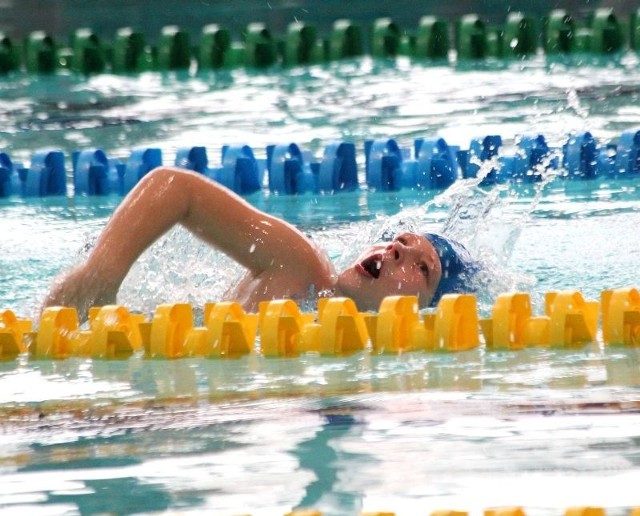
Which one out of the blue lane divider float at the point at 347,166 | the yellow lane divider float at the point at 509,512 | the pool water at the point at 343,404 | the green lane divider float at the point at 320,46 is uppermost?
the green lane divider float at the point at 320,46

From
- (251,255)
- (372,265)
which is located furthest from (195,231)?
(372,265)

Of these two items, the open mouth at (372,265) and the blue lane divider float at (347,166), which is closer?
the open mouth at (372,265)

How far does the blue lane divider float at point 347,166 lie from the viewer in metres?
6.48

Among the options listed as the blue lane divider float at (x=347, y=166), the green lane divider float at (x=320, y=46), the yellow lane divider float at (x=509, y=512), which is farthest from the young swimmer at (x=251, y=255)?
the green lane divider float at (x=320, y=46)

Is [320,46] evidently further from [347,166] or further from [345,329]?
[345,329]

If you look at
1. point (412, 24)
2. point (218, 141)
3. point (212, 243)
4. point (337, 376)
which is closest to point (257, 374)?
point (337, 376)

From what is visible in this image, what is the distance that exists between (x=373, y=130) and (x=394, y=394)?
4629mm

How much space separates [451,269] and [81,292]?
42.5 inches

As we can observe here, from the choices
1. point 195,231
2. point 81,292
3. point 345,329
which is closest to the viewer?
point 345,329

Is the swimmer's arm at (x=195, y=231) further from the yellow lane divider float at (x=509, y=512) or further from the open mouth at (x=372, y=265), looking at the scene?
the yellow lane divider float at (x=509, y=512)

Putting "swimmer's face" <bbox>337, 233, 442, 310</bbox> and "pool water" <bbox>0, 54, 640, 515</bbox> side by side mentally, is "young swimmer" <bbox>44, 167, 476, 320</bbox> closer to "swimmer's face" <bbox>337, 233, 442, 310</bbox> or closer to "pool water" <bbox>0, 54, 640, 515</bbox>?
"swimmer's face" <bbox>337, 233, 442, 310</bbox>

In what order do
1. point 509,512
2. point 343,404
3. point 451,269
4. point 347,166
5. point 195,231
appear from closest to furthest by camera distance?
point 509,512 < point 343,404 < point 195,231 < point 451,269 < point 347,166

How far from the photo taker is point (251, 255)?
157 inches

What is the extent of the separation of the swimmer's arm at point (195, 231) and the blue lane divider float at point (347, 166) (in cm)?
247
